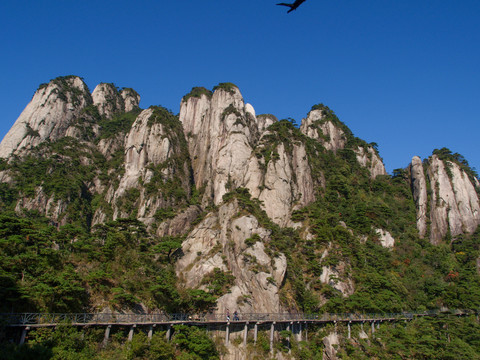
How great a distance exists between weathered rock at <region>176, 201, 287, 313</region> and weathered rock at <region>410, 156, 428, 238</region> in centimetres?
4528

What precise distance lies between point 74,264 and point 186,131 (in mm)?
57338

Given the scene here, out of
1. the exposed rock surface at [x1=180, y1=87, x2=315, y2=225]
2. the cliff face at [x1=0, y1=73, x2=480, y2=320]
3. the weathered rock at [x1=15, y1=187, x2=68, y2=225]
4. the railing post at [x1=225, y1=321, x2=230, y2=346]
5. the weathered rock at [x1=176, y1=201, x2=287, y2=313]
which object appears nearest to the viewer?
the railing post at [x1=225, y1=321, x2=230, y2=346]

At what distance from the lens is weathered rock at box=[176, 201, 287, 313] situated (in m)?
41.5

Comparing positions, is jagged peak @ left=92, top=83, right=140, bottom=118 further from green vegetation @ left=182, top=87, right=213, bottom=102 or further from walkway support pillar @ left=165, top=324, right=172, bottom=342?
walkway support pillar @ left=165, top=324, right=172, bottom=342

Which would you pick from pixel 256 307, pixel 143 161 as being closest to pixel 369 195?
pixel 256 307

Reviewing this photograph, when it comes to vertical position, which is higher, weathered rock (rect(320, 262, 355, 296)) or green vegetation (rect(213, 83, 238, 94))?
green vegetation (rect(213, 83, 238, 94))

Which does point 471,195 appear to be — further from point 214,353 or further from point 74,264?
point 74,264

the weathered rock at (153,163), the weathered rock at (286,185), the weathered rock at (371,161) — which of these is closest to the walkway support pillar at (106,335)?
the weathered rock at (153,163)

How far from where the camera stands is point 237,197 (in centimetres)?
5506

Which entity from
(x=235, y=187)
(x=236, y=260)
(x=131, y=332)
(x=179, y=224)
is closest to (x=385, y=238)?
(x=235, y=187)

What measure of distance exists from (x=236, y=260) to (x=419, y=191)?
188 feet

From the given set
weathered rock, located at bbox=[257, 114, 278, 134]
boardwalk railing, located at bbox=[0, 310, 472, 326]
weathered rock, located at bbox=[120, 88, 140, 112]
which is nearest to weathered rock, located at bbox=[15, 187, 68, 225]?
boardwalk railing, located at bbox=[0, 310, 472, 326]

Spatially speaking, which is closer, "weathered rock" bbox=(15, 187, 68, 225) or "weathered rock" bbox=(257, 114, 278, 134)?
"weathered rock" bbox=(15, 187, 68, 225)

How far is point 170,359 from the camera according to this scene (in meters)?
29.2
